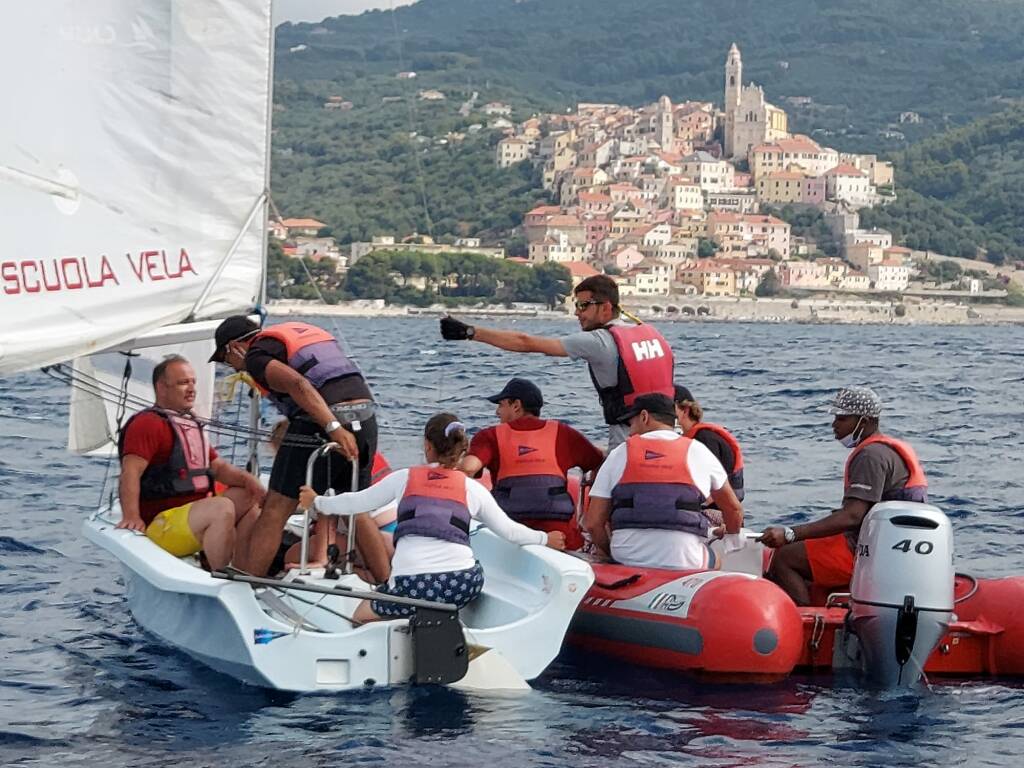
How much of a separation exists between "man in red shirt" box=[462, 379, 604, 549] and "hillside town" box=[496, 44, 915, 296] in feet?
357

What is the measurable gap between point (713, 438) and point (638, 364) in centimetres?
64

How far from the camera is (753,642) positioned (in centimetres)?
655

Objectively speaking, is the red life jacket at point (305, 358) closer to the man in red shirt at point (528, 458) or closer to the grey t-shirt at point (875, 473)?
the man in red shirt at point (528, 458)

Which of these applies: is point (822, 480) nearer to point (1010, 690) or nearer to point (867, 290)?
point (1010, 690)

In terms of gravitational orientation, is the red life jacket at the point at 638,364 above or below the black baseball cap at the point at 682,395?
above

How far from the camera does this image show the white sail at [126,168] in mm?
6656

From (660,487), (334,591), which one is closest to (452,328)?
(660,487)

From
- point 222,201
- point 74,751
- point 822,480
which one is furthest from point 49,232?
point 822,480

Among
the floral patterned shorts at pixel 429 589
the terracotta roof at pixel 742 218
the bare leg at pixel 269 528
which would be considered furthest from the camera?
the terracotta roof at pixel 742 218

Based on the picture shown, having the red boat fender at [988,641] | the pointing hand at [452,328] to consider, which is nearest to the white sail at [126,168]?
the pointing hand at [452,328]

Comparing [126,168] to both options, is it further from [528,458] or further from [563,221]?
[563,221]

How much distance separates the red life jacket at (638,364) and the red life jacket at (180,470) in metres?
1.69

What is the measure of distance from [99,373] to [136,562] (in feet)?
4.93

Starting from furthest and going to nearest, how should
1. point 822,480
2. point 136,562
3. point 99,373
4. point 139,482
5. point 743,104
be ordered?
point 743,104
point 822,480
point 99,373
point 139,482
point 136,562
